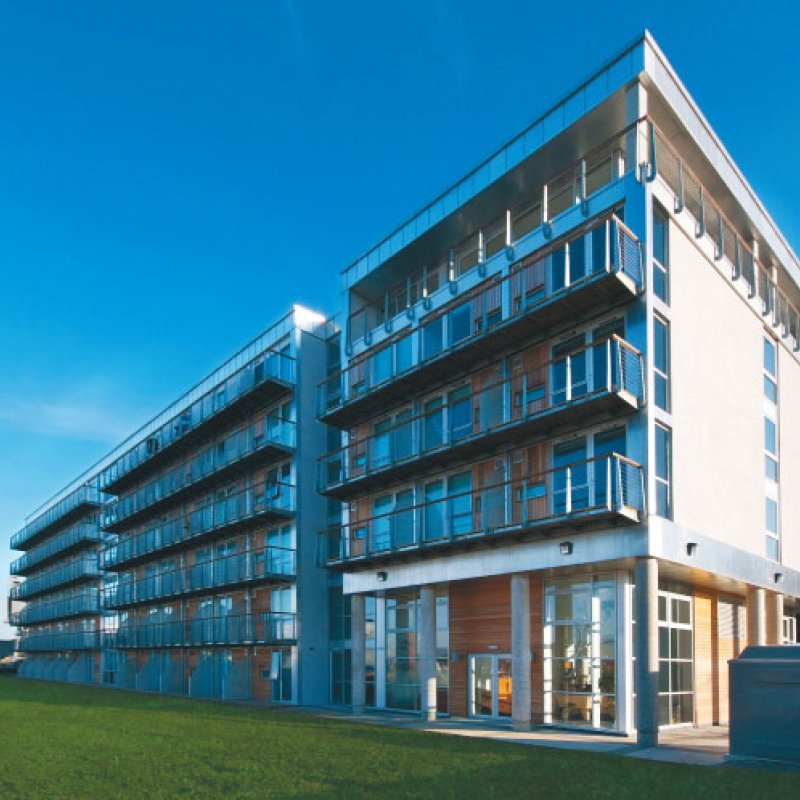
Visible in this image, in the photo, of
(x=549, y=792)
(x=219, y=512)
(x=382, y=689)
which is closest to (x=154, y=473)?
(x=219, y=512)

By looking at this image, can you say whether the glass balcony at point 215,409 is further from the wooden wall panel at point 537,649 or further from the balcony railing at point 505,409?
the wooden wall panel at point 537,649

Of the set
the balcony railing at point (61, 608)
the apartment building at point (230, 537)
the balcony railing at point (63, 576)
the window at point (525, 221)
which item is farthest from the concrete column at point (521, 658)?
the balcony railing at point (61, 608)

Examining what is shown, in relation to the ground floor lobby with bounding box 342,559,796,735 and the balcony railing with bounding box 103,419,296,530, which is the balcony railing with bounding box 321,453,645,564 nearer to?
the ground floor lobby with bounding box 342,559,796,735

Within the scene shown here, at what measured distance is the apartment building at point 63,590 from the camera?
2190 inches

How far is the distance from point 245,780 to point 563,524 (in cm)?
883

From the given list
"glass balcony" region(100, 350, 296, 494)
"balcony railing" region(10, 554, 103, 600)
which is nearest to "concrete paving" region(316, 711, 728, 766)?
"glass balcony" region(100, 350, 296, 494)

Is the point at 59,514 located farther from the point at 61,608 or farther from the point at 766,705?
the point at 766,705

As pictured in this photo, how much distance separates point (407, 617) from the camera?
26906mm

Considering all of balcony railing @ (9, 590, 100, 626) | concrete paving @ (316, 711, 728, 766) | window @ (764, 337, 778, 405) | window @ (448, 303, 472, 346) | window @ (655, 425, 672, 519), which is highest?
window @ (448, 303, 472, 346)

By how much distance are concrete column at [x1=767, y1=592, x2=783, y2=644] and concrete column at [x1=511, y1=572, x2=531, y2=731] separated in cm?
766

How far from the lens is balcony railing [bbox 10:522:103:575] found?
2231 inches

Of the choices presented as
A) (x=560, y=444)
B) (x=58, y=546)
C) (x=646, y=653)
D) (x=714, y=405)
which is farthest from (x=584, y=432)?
(x=58, y=546)

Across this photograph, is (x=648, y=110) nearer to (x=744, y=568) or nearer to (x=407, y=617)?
(x=744, y=568)

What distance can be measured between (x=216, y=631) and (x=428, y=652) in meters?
14.7
